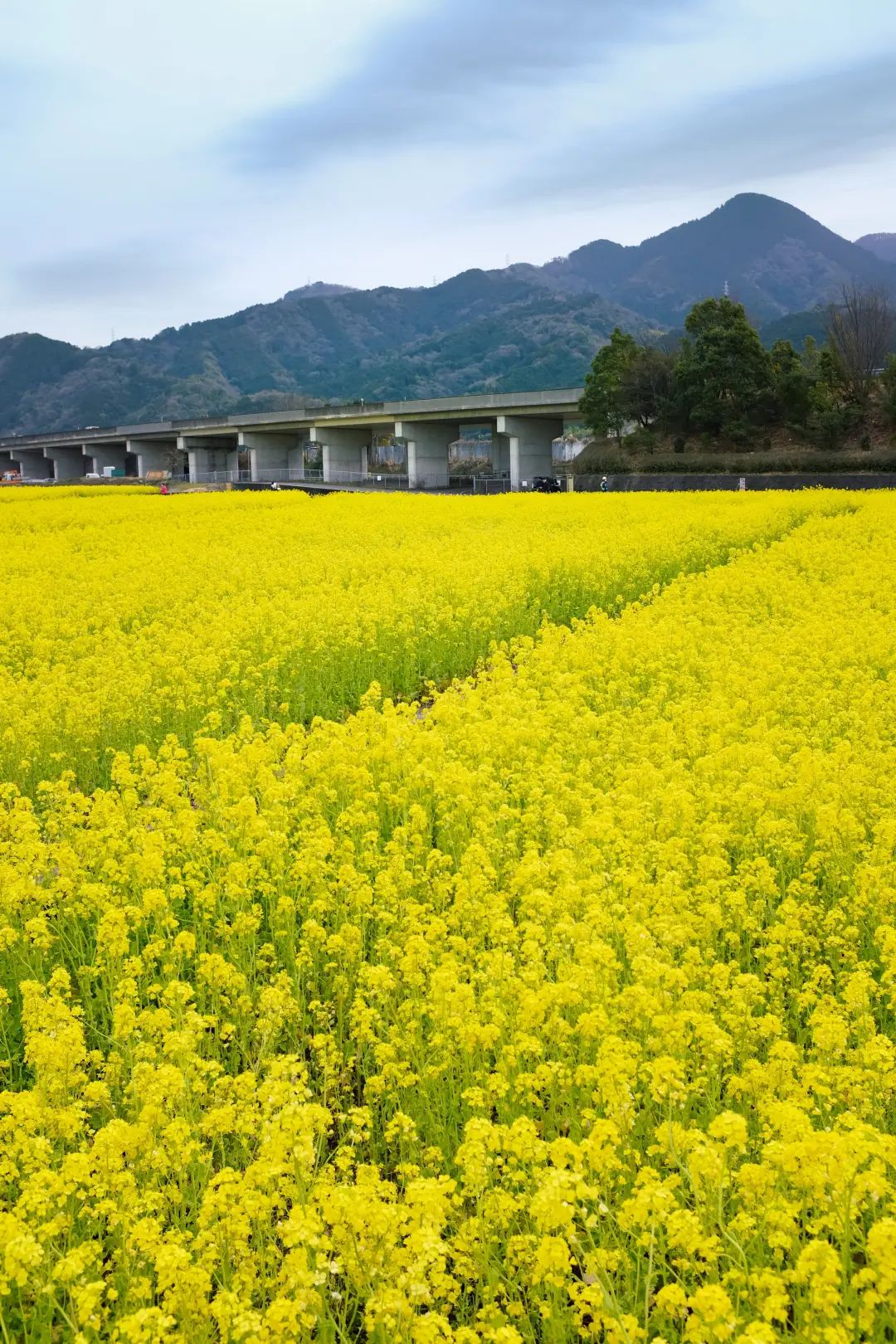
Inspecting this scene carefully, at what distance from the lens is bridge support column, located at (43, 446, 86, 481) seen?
11297 centimetres

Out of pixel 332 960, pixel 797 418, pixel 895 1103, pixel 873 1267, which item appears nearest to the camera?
pixel 873 1267

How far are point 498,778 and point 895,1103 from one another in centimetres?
425

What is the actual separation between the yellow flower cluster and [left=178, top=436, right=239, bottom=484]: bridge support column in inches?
2579

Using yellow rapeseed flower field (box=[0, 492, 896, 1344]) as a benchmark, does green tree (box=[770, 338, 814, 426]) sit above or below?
above

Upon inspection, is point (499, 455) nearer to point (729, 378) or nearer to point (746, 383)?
point (729, 378)

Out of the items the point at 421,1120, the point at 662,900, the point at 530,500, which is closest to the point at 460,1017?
the point at 421,1120

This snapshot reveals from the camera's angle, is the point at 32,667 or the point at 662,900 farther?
the point at 32,667

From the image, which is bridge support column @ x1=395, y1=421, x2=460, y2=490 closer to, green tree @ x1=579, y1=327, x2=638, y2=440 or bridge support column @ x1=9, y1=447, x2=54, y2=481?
green tree @ x1=579, y1=327, x2=638, y2=440

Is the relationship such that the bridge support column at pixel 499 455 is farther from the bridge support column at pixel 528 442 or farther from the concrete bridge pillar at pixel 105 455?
the concrete bridge pillar at pixel 105 455

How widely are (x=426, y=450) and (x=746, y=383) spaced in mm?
23842

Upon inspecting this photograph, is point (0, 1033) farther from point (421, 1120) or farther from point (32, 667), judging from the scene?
point (32, 667)

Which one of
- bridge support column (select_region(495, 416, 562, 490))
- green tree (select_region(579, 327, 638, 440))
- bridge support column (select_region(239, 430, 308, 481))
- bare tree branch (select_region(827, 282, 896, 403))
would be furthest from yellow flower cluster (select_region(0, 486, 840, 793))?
bridge support column (select_region(239, 430, 308, 481))

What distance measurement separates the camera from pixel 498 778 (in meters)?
8.11

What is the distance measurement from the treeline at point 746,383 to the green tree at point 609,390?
6cm
